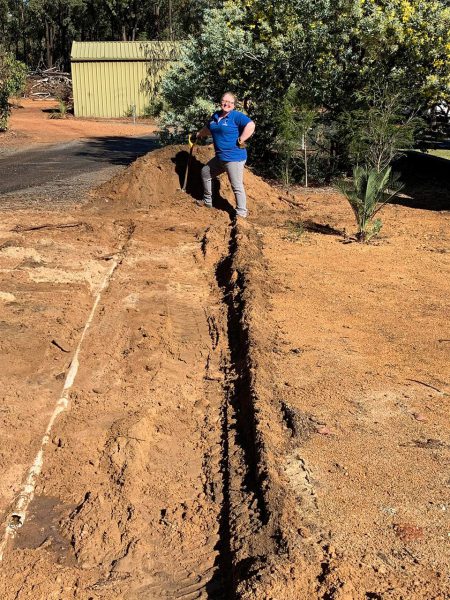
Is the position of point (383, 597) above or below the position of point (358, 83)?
below

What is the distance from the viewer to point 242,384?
4.86m

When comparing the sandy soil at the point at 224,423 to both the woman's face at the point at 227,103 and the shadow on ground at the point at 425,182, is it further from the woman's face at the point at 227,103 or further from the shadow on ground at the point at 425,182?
the shadow on ground at the point at 425,182

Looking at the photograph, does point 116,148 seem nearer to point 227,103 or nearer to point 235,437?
point 227,103

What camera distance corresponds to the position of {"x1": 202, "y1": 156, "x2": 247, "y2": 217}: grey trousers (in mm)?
9852

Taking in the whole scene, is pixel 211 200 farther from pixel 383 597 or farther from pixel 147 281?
pixel 383 597

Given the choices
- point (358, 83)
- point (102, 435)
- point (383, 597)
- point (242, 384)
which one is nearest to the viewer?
point (383, 597)

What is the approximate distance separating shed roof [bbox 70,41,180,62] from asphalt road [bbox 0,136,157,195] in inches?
412

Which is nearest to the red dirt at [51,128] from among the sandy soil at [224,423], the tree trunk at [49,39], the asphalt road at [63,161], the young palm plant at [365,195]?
the asphalt road at [63,161]

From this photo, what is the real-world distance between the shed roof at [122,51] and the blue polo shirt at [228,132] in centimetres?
2402

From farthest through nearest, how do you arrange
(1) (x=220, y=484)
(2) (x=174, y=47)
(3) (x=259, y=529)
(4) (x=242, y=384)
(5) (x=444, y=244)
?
(2) (x=174, y=47) < (5) (x=444, y=244) < (4) (x=242, y=384) < (1) (x=220, y=484) < (3) (x=259, y=529)

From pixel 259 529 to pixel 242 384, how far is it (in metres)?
1.68

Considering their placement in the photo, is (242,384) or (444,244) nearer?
(242,384)

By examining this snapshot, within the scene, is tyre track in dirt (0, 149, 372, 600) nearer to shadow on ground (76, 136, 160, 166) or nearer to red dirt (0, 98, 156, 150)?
shadow on ground (76, 136, 160, 166)

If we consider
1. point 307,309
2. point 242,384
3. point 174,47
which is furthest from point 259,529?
point 174,47
